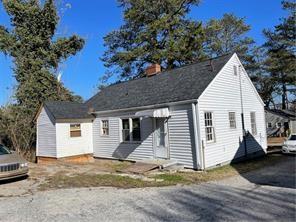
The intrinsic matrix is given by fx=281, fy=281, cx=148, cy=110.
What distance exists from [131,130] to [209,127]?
4.70 meters

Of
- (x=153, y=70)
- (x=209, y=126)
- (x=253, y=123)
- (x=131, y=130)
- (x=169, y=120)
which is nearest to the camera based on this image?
(x=209, y=126)

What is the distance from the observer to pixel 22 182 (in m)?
11.3

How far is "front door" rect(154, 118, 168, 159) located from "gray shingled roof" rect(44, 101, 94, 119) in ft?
19.0

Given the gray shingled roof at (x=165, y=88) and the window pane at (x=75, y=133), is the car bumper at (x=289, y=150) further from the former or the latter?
the window pane at (x=75, y=133)

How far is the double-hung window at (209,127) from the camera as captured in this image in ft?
45.1

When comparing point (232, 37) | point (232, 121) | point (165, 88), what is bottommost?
point (232, 121)

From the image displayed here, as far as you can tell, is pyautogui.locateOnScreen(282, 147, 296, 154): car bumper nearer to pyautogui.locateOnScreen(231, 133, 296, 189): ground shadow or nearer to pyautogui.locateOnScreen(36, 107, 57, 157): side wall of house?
pyautogui.locateOnScreen(231, 133, 296, 189): ground shadow

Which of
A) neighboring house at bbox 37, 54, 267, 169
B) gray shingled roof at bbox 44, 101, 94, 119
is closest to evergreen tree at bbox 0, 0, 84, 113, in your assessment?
gray shingled roof at bbox 44, 101, 94, 119

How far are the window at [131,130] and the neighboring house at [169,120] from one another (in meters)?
0.06

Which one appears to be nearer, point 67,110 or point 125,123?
point 125,123

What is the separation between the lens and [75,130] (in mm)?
18156

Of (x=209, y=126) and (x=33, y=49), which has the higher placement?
(x=33, y=49)

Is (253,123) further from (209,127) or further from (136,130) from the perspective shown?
(136,130)

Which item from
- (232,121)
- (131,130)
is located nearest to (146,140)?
(131,130)
